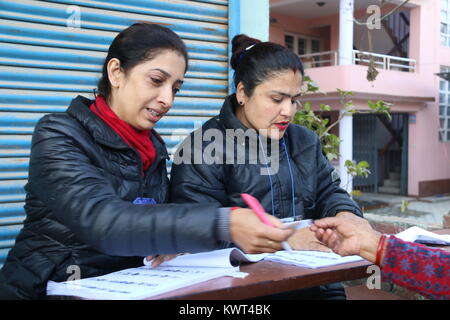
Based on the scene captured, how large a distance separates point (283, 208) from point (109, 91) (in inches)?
40.4

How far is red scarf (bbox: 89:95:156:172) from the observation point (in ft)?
6.07

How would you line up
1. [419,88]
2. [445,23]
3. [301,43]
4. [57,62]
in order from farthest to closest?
1. [301,43]
2. [445,23]
3. [419,88]
4. [57,62]

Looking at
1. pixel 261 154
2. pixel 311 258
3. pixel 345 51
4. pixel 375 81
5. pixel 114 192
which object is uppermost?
pixel 345 51

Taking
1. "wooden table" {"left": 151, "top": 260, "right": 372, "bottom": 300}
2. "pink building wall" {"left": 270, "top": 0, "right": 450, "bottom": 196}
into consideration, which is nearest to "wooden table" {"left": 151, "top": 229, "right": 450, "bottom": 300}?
"wooden table" {"left": 151, "top": 260, "right": 372, "bottom": 300}

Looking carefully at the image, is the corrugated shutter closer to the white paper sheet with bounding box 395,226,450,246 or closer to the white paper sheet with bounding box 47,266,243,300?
the white paper sheet with bounding box 47,266,243,300

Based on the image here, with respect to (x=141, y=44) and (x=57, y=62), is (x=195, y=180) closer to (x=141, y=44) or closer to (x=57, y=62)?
(x=141, y=44)

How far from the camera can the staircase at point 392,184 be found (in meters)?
14.7

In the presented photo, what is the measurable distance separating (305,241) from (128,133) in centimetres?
85

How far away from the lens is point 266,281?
4.69 ft

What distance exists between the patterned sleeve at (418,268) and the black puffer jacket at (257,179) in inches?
31.0

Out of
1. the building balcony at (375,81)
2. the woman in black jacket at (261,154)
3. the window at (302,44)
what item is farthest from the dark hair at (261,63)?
the window at (302,44)

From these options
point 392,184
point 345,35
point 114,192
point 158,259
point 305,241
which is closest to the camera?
point 114,192

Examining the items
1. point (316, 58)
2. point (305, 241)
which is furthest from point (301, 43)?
point (305, 241)
